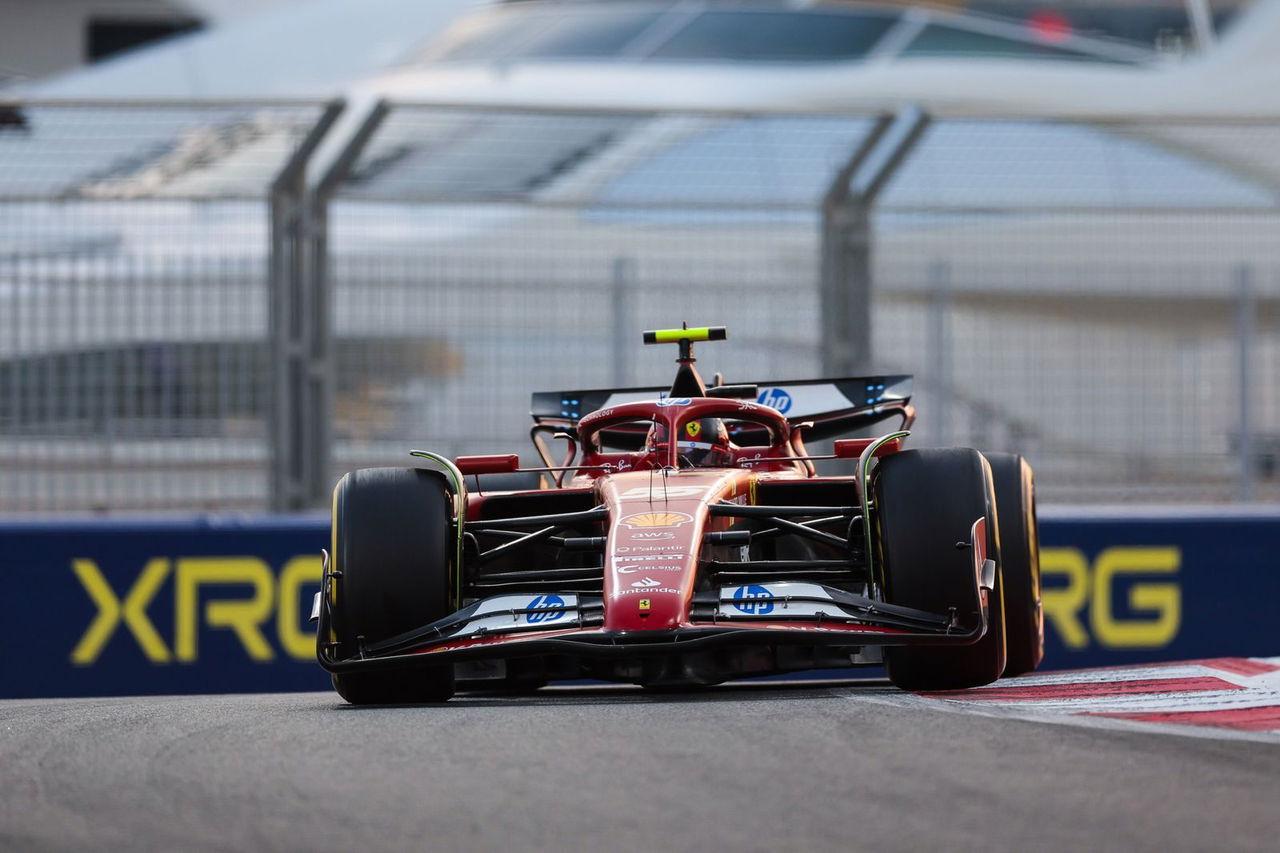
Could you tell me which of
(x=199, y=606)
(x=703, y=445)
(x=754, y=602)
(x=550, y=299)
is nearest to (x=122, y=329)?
(x=199, y=606)

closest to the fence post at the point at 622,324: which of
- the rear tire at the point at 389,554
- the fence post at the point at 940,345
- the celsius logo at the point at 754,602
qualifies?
the fence post at the point at 940,345

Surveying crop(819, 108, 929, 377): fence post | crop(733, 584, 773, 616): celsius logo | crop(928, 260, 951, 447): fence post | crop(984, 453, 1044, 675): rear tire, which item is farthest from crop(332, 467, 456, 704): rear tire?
crop(928, 260, 951, 447): fence post

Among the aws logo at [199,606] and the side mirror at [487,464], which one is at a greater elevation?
the side mirror at [487,464]

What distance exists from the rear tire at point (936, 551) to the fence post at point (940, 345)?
12.0ft

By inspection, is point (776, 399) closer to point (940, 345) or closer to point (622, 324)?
point (622, 324)

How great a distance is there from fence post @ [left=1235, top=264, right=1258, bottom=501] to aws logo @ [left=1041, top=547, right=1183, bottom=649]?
785 mm

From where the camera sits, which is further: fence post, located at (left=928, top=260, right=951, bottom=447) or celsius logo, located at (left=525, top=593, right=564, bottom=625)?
fence post, located at (left=928, top=260, right=951, bottom=447)

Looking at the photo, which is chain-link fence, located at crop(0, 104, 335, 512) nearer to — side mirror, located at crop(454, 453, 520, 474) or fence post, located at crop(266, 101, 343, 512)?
fence post, located at crop(266, 101, 343, 512)

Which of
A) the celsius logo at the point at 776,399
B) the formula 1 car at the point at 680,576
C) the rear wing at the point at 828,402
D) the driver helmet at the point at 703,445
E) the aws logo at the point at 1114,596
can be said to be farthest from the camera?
the aws logo at the point at 1114,596

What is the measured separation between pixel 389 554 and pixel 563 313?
3.71 meters

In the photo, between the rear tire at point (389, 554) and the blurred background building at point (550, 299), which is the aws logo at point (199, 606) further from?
the rear tire at point (389, 554)

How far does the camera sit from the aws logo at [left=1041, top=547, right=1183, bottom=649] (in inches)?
366

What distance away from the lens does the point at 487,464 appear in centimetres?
698

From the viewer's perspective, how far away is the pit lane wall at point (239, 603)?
29.2ft
